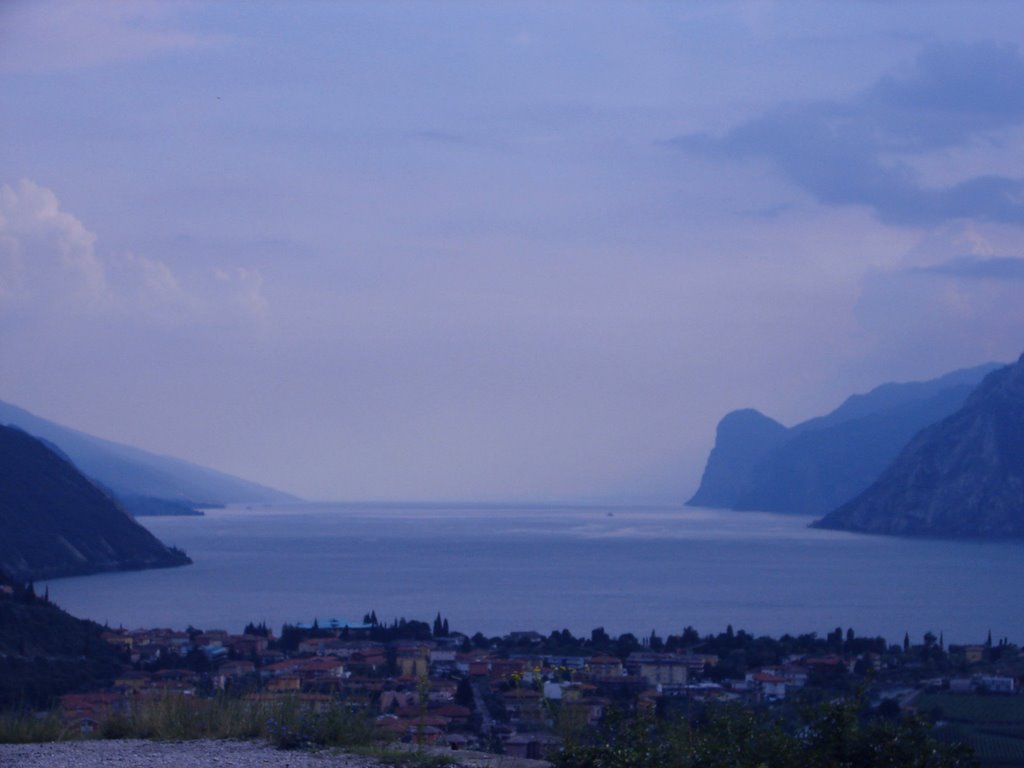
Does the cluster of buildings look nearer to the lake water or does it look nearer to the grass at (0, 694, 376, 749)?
the grass at (0, 694, 376, 749)

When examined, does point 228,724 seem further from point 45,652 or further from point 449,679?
point 45,652

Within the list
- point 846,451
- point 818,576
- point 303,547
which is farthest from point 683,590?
point 846,451

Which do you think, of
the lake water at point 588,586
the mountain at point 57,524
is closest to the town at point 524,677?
the lake water at point 588,586

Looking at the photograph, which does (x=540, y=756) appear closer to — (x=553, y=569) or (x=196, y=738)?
(x=196, y=738)

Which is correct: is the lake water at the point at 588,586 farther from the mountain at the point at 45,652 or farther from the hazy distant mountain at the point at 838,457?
the hazy distant mountain at the point at 838,457

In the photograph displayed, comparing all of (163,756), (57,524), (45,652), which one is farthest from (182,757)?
(57,524)

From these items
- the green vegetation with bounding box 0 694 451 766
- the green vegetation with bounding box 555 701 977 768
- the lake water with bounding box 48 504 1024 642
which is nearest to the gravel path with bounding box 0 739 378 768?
the green vegetation with bounding box 0 694 451 766

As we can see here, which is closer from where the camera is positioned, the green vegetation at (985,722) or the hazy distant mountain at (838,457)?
the green vegetation at (985,722)
